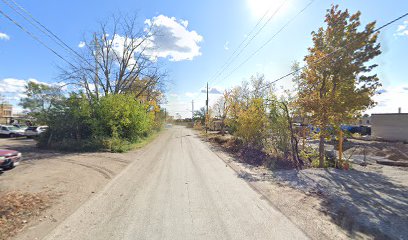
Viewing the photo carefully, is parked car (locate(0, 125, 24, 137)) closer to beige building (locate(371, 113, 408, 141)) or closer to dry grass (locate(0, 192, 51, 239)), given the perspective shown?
dry grass (locate(0, 192, 51, 239))

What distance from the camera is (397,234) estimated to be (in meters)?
4.61

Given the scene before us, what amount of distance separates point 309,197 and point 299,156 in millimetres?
6168

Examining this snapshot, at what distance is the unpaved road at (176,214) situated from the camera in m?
4.57

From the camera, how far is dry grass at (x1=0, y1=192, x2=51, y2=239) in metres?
4.79

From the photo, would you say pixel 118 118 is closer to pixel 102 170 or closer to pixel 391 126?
pixel 102 170

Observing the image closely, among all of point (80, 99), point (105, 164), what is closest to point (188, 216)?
point (105, 164)

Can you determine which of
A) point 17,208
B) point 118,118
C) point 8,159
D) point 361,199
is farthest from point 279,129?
point 118,118

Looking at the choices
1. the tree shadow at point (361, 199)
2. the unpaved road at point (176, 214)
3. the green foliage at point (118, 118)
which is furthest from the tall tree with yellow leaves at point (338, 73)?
the green foliage at point (118, 118)

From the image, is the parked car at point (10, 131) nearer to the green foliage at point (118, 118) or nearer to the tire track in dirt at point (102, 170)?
the green foliage at point (118, 118)

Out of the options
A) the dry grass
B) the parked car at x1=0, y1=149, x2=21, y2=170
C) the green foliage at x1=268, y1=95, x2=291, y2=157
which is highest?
the green foliage at x1=268, y1=95, x2=291, y2=157

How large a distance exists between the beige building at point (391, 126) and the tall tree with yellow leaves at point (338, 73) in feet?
86.2

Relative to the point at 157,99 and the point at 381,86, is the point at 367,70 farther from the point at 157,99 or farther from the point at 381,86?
the point at 157,99

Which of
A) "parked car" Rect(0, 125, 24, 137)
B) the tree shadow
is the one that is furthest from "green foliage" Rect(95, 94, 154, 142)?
"parked car" Rect(0, 125, 24, 137)

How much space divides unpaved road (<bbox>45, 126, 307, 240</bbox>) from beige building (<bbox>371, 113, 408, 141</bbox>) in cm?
3201
